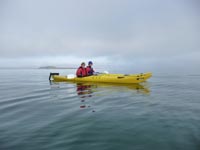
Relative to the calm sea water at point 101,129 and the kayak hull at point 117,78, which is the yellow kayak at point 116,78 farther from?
the calm sea water at point 101,129

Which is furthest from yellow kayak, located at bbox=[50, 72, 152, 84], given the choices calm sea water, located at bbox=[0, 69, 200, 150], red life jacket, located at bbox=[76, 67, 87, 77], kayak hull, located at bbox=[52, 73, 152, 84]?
calm sea water, located at bbox=[0, 69, 200, 150]

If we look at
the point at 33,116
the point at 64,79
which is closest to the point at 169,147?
the point at 33,116

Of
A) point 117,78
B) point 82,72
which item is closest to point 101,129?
point 117,78

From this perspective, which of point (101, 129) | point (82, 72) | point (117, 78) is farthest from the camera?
point (82, 72)

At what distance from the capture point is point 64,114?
6914mm

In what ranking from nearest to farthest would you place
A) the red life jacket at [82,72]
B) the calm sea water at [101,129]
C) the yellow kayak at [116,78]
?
the calm sea water at [101,129] → the yellow kayak at [116,78] → the red life jacket at [82,72]

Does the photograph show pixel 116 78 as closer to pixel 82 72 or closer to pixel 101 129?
pixel 82 72

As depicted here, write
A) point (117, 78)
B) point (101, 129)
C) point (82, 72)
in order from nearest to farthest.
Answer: point (101, 129)
point (117, 78)
point (82, 72)

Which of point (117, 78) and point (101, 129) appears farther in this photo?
point (117, 78)

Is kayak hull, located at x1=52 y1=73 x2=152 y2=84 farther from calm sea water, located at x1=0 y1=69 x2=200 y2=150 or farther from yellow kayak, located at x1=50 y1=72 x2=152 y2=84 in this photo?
calm sea water, located at x1=0 y1=69 x2=200 y2=150

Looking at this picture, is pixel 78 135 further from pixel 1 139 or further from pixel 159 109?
pixel 159 109

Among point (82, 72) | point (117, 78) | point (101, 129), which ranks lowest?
point (101, 129)

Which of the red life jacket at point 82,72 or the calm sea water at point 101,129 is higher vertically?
the red life jacket at point 82,72

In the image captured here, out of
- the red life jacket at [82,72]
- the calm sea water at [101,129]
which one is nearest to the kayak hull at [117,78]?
the red life jacket at [82,72]
